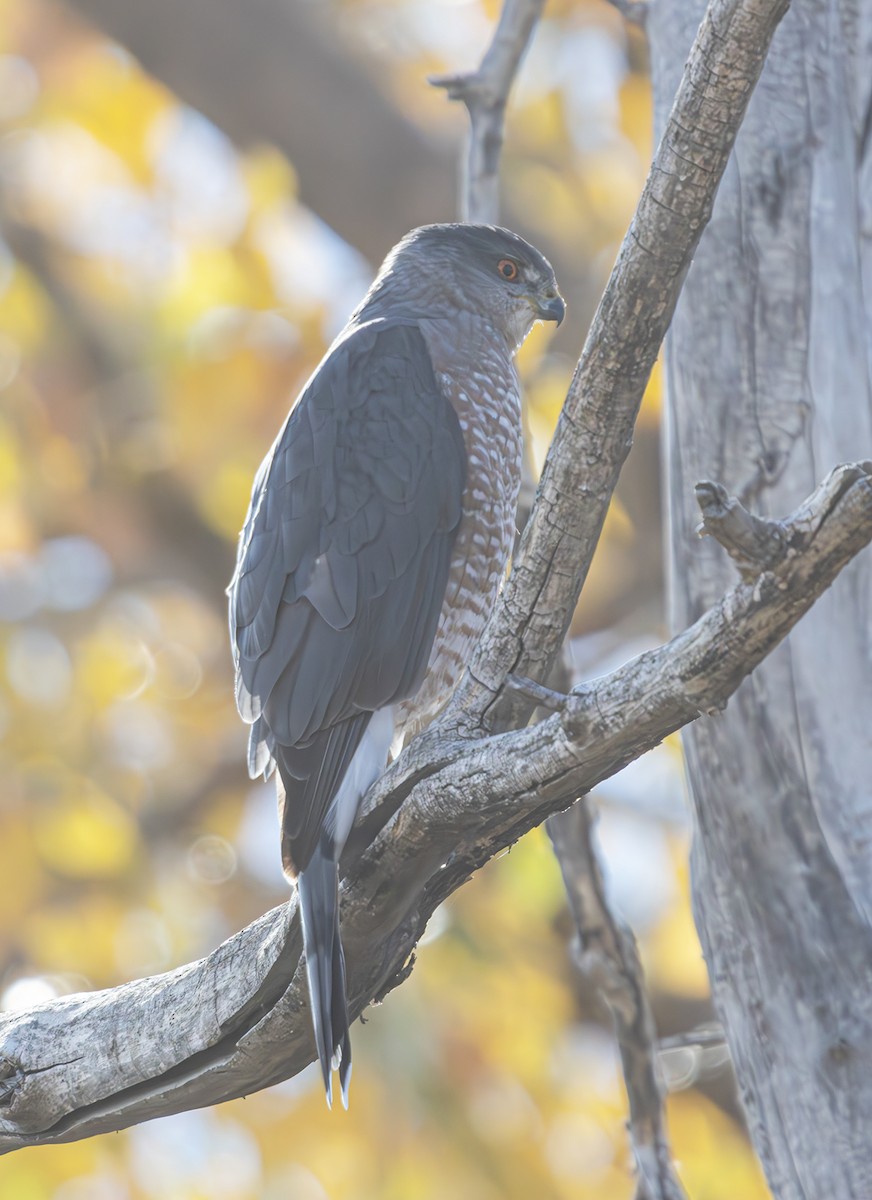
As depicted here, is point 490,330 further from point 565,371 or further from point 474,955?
point 474,955

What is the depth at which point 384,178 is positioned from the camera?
23.5ft

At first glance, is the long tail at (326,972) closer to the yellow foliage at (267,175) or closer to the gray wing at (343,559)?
the gray wing at (343,559)

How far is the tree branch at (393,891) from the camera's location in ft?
6.58

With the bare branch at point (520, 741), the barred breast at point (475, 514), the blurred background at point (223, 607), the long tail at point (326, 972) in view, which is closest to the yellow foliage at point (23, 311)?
the blurred background at point (223, 607)

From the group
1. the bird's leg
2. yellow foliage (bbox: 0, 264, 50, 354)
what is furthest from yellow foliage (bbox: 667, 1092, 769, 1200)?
yellow foliage (bbox: 0, 264, 50, 354)

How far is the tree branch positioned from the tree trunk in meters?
0.95

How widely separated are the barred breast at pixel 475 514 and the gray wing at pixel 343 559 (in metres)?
0.07

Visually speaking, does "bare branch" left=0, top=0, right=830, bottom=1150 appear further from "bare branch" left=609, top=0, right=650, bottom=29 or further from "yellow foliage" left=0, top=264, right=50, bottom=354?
"yellow foliage" left=0, top=264, right=50, bottom=354

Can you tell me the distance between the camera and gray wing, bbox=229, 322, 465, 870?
3.32 m

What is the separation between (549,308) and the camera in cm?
452

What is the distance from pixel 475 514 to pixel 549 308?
1.07m

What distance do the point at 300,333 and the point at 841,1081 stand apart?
510 cm

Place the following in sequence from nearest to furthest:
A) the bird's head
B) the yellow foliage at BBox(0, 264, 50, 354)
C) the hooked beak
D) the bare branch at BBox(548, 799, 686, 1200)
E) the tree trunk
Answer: the tree trunk, the bare branch at BBox(548, 799, 686, 1200), the bird's head, the hooked beak, the yellow foliage at BBox(0, 264, 50, 354)

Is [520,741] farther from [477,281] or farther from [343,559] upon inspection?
[477,281]
